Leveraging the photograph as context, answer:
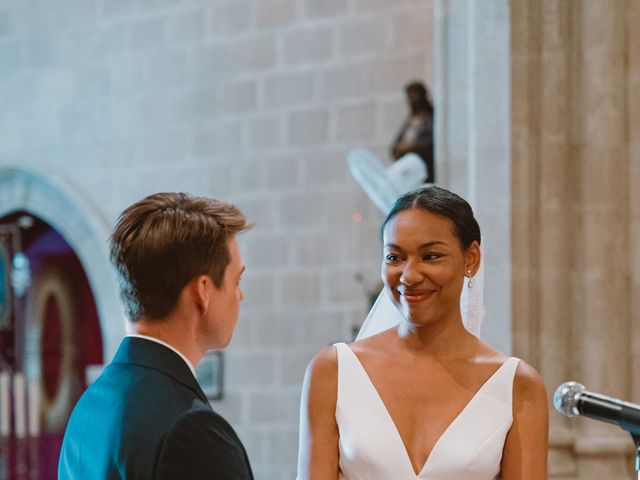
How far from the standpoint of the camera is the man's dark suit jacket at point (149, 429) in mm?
1883

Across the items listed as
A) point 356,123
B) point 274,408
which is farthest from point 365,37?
point 274,408

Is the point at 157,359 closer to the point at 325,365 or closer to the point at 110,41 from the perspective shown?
the point at 325,365

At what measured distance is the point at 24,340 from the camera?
336 inches

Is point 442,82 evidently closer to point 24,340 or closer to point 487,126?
point 487,126

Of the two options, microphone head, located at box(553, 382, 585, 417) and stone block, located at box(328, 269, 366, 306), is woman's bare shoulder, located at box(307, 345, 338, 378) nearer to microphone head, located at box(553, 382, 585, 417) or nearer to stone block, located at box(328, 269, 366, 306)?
microphone head, located at box(553, 382, 585, 417)

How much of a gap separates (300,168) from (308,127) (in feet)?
0.86

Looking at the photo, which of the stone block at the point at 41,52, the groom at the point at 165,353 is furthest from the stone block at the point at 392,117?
the groom at the point at 165,353

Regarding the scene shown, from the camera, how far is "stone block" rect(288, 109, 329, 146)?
740 cm

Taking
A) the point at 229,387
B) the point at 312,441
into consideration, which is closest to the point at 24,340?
the point at 229,387

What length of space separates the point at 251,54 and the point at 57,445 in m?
3.09

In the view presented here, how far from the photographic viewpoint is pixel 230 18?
309 inches

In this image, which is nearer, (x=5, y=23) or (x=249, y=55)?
(x=249, y=55)

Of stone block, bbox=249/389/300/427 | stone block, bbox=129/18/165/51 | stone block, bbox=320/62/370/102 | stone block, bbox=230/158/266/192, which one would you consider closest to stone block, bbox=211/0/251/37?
stone block, bbox=129/18/165/51

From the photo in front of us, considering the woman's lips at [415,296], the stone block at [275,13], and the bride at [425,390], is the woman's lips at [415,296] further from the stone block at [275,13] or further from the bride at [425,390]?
the stone block at [275,13]
